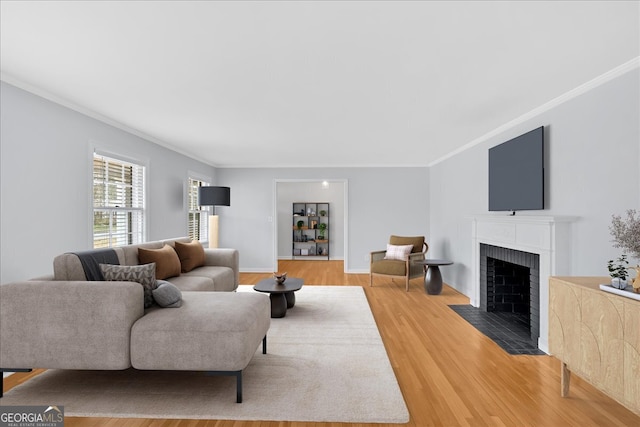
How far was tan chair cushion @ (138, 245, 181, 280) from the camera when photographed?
3703 mm

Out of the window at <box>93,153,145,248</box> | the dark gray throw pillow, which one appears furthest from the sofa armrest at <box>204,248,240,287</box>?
the dark gray throw pillow

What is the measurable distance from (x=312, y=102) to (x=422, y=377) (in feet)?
8.47

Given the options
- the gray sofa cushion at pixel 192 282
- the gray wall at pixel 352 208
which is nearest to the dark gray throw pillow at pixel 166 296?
the gray sofa cushion at pixel 192 282

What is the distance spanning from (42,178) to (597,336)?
14.5 feet

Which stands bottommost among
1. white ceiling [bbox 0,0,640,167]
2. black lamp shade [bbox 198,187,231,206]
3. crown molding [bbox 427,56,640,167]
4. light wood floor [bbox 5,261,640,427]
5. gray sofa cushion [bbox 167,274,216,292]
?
light wood floor [bbox 5,261,640,427]

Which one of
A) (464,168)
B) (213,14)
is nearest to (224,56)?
(213,14)

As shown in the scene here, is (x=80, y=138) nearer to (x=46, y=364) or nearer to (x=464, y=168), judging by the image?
(x=46, y=364)

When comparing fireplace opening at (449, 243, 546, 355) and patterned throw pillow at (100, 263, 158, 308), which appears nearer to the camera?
patterned throw pillow at (100, 263, 158, 308)

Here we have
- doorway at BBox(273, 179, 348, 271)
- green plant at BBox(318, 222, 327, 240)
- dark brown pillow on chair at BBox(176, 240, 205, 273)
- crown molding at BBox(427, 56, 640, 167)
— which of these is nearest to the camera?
crown molding at BBox(427, 56, 640, 167)

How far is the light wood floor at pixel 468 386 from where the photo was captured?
82.9 inches

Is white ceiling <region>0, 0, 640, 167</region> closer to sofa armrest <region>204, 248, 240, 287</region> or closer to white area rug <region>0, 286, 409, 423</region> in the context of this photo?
sofa armrest <region>204, 248, 240, 287</region>

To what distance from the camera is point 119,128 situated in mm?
4297

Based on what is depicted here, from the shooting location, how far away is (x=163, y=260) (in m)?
3.81

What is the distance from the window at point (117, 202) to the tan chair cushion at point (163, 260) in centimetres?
74
